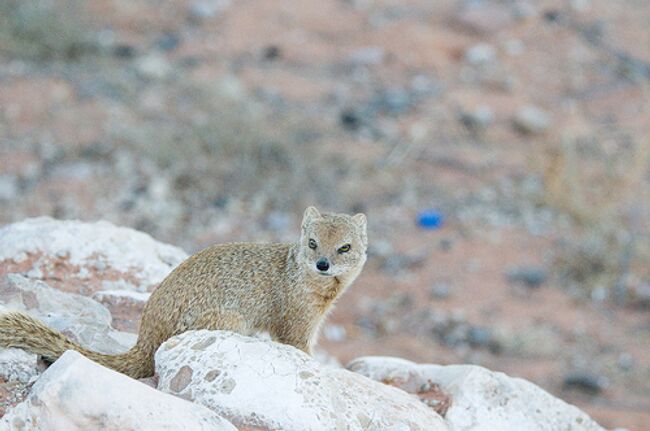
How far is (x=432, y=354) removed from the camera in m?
9.54

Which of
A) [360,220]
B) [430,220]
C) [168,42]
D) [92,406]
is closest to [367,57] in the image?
[168,42]

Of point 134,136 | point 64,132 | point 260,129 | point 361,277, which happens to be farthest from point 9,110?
point 361,277

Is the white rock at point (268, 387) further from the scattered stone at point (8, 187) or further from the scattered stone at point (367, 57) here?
the scattered stone at point (367, 57)

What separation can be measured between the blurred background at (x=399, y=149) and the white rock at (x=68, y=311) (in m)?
4.04

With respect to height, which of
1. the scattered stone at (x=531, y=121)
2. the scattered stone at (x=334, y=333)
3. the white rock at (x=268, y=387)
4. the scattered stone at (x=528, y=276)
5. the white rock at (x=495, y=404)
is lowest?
the white rock at (x=268, y=387)

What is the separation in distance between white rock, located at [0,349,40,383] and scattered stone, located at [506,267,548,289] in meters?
6.71

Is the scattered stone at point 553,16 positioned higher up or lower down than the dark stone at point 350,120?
higher up

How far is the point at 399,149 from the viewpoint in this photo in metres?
13.0

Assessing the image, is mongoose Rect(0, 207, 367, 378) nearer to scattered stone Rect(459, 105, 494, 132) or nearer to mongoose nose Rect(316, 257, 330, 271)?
mongoose nose Rect(316, 257, 330, 271)

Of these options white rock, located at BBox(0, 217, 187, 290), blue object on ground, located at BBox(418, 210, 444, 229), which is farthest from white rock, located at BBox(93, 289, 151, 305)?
blue object on ground, located at BBox(418, 210, 444, 229)

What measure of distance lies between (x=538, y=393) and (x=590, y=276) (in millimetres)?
5553

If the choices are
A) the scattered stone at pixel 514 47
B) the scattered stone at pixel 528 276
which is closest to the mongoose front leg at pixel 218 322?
the scattered stone at pixel 528 276

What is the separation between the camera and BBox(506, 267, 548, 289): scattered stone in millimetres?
10633

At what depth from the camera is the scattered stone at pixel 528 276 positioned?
34.9ft
